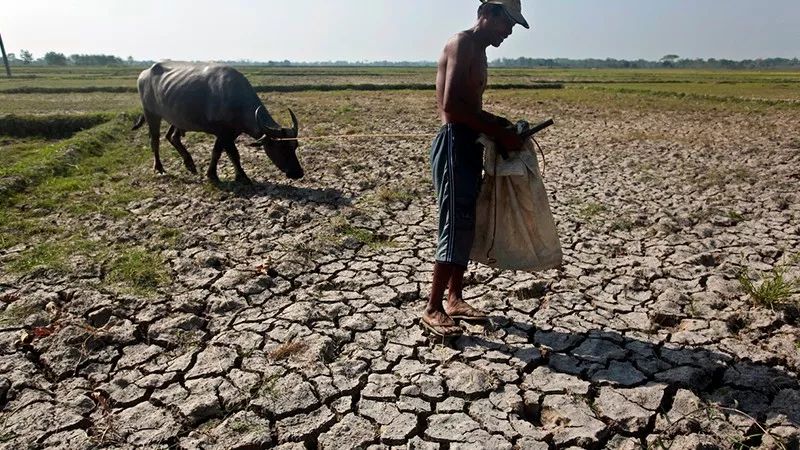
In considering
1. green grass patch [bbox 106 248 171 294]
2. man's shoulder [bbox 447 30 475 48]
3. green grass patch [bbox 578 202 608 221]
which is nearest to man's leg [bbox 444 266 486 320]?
man's shoulder [bbox 447 30 475 48]

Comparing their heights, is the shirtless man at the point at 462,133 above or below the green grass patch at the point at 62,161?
above

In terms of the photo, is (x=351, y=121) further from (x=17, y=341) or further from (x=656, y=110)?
(x=17, y=341)

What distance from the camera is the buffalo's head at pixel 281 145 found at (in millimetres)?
6750

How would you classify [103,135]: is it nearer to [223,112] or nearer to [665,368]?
[223,112]

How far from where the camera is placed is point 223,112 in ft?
22.4

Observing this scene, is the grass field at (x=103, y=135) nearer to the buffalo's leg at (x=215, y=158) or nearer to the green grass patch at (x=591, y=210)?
the buffalo's leg at (x=215, y=158)

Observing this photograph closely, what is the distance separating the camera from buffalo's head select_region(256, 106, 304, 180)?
6750mm

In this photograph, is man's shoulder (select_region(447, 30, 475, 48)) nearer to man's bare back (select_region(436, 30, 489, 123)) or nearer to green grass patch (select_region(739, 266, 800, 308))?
man's bare back (select_region(436, 30, 489, 123))

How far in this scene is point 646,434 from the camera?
243 centimetres

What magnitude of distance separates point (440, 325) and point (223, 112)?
191 inches

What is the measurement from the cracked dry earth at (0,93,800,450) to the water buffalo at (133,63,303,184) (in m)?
1.26

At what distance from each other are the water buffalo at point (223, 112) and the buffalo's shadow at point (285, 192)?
162mm

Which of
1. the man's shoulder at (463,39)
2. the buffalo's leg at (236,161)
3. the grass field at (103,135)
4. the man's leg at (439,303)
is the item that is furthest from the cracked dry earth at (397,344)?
the man's shoulder at (463,39)

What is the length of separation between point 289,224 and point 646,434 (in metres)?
3.84
